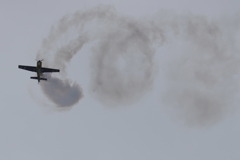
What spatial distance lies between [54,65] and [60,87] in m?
6.87

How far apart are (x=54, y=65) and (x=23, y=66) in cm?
746

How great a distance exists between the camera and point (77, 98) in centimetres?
19500

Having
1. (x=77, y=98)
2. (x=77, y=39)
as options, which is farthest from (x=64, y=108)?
(x=77, y=39)

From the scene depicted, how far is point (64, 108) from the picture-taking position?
194625 mm

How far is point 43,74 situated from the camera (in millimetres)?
191625

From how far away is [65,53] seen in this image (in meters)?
188

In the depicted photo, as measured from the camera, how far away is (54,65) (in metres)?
189

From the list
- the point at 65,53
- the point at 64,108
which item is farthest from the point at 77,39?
the point at 64,108

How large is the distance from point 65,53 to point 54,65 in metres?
3.73

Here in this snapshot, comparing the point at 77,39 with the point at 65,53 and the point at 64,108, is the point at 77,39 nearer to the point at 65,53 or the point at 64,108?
the point at 65,53

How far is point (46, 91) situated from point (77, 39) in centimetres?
1505

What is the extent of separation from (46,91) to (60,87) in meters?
3.39

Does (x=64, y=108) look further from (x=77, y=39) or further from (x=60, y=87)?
(x=77, y=39)

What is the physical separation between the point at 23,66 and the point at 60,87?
9.62 meters
